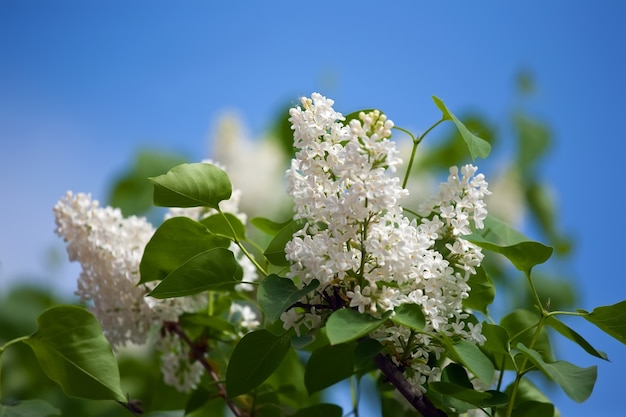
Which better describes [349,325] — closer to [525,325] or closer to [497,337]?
[497,337]

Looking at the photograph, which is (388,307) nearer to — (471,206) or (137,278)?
(471,206)

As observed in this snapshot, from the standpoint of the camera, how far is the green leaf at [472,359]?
49 centimetres

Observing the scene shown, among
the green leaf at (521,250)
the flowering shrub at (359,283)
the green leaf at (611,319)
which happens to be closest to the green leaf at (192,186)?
the flowering shrub at (359,283)

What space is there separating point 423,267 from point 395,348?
0.08 m

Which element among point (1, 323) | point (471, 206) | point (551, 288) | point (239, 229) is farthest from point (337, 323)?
point (1, 323)

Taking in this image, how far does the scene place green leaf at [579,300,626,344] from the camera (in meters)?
0.55

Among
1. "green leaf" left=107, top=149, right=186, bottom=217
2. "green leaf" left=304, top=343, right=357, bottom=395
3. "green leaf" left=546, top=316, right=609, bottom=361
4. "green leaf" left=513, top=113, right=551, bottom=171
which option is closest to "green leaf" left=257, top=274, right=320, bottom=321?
"green leaf" left=304, top=343, right=357, bottom=395

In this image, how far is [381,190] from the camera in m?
0.50

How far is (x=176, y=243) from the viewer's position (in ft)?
2.13

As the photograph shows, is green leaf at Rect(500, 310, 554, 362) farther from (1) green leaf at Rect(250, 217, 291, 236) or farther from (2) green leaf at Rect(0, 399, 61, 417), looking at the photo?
(2) green leaf at Rect(0, 399, 61, 417)

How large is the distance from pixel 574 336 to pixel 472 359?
5.4 inches

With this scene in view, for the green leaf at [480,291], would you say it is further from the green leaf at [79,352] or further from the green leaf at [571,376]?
the green leaf at [79,352]

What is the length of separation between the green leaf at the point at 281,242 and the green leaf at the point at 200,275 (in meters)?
0.03

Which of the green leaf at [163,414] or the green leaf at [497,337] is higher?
the green leaf at [497,337]
